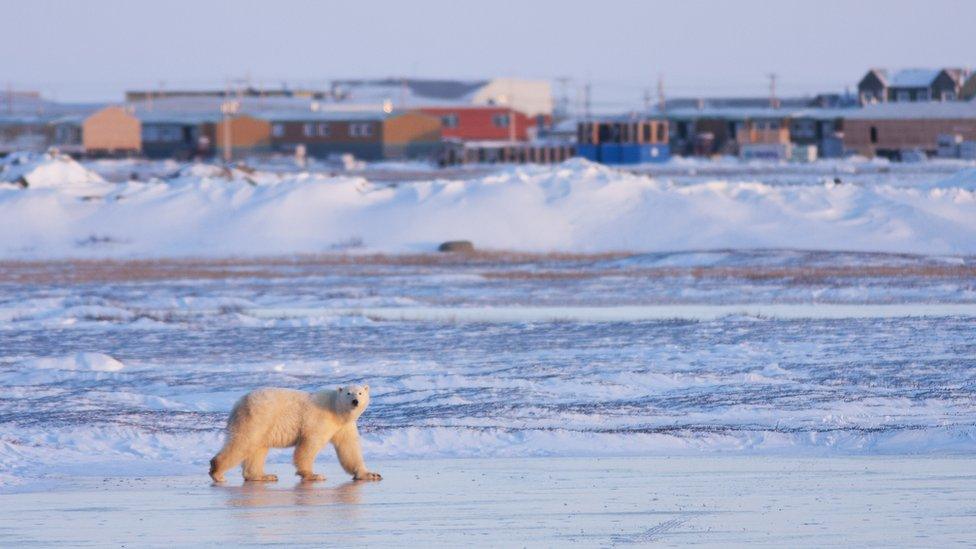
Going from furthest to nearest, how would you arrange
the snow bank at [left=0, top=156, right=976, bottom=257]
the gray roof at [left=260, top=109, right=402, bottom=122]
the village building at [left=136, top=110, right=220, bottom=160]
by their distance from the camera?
the village building at [left=136, top=110, right=220, bottom=160] < the gray roof at [left=260, top=109, right=402, bottom=122] < the snow bank at [left=0, top=156, right=976, bottom=257]

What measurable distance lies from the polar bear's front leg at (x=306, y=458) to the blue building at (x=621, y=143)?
75993 millimetres

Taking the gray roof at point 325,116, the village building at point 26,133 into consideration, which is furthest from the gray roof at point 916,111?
the village building at point 26,133

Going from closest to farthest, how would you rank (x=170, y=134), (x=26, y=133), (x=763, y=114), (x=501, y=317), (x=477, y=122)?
(x=501, y=317) → (x=170, y=134) → (x=763, y=114) → (x=26, y=133) → (x=477, y=122)

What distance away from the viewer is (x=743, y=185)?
141 feet

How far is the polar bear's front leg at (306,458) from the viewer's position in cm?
1130

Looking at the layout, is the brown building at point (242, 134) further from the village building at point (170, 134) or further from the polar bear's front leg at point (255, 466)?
the polar bear's front leg at point (255, 466)

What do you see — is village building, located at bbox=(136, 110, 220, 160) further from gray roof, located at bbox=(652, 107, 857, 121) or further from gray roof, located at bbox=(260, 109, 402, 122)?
gray roof, located at bbox=(652, 107, 857, 121)

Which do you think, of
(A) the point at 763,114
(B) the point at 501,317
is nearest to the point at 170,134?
(A) the point at 763,114

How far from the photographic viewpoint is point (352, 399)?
1119 centimetres

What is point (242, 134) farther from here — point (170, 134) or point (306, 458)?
point (306, 458)

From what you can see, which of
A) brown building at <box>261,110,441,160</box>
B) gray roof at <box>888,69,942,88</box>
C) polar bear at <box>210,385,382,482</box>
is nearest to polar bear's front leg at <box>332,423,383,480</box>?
polar bear at <box>210,385,382,482</box>

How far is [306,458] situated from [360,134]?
9243 centimetres

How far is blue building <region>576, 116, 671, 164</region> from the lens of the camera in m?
87.4

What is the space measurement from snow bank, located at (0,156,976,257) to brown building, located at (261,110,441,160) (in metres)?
58.7
